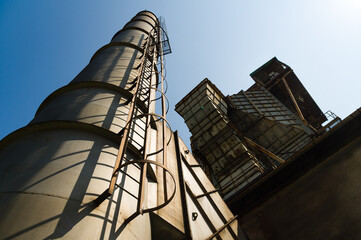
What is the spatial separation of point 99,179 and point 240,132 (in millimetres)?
16562

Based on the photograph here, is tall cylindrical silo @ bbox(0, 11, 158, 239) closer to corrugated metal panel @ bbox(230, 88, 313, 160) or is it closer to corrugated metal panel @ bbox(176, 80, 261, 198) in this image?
corrugated metal panel @ bbox(176, 80, 261, 198)

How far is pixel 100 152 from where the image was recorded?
13.8 ft

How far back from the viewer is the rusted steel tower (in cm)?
290

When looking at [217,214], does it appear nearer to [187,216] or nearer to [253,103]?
[187,216]

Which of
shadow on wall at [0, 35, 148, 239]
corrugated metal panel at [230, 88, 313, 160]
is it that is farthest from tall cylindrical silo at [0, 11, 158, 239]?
corrugated metal panel at [230, 88, 313, 160]

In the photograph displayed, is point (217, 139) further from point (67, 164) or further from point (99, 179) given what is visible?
point (67, 164)

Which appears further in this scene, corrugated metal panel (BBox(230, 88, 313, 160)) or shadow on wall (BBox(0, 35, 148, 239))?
corrugated metal panel (BBox(230, 88, 313, 160))

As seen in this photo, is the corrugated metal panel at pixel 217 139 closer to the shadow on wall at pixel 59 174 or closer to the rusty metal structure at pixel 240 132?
the rusty metal structure at pixel 240 132

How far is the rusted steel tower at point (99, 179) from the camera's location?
2.90 meters

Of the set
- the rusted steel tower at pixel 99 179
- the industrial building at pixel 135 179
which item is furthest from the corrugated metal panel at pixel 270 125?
the rusted steel tower at pixel 99 179

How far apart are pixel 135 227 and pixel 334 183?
545cm

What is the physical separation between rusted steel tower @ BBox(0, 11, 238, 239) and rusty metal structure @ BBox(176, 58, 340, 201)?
9.54 meters

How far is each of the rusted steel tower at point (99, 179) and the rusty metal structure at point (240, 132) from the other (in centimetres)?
954


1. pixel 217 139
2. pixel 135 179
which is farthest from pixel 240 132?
pixel 135 179
